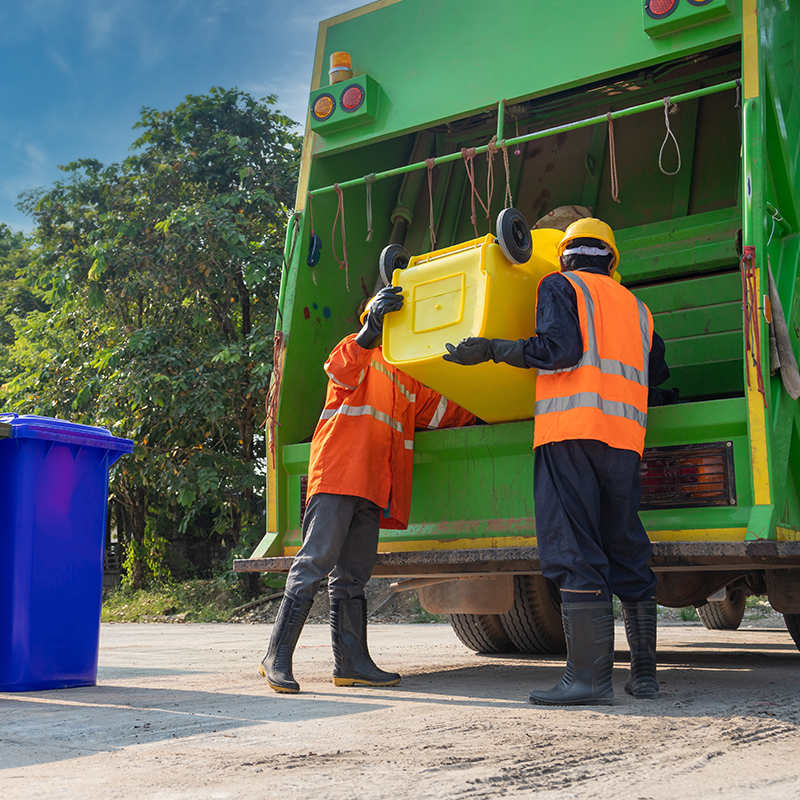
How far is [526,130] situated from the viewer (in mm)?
5113

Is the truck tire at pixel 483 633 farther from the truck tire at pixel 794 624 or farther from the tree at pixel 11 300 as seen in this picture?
the tree at pixel 11 300

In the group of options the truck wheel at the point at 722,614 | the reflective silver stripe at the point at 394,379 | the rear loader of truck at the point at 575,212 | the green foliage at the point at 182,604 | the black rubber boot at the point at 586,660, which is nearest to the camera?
the black rubber boot at the point at 586,660

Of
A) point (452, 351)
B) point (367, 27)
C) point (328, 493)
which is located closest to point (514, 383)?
point (452, 351)

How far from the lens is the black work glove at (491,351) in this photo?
3172 mm

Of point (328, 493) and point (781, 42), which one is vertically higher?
point (781, 42)

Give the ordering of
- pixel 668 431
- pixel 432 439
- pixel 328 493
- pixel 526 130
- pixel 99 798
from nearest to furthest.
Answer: pixel 99 798 < pixel 668 431 < pixel 328 493 < pixel 432 439 < pixel 526 130

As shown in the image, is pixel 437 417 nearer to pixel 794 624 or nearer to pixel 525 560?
pixel 525 560

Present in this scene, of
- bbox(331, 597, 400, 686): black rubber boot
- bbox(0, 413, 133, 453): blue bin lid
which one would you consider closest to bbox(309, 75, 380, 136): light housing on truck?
bbox(0, 413, 133, 453): blue bin lid

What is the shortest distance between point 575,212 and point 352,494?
81.5 inches

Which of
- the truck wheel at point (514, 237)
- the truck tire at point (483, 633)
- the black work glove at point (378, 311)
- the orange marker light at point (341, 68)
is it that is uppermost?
the orange marker light at point (341, 68)

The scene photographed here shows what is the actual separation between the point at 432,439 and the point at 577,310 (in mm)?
953

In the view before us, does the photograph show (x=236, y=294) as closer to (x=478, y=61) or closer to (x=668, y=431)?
(x=478, y=61)

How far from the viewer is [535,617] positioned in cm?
512

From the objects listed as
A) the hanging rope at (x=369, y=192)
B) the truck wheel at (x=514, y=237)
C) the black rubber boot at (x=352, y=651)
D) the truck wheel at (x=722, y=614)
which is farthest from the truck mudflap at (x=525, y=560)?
the truck wheel at (x=722, y=614)
